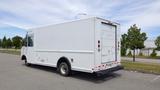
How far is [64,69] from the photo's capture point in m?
10.2

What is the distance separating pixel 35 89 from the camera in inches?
287

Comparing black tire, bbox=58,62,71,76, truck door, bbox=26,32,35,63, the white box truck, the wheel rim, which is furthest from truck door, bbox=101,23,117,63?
truck door, bbox=26,32,35,63

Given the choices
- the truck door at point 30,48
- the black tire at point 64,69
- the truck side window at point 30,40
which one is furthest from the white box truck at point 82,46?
the truck side window at point 30,40

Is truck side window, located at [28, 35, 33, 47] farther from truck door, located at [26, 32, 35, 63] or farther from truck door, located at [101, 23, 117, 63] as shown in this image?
truck door, located at [101, 23, 117, 63]

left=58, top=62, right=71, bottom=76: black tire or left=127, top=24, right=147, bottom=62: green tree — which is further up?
left=127, top=24, right=147, bottom=62: green tree

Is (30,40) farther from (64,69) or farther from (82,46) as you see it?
(82,46)

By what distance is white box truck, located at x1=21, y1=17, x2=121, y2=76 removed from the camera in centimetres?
865

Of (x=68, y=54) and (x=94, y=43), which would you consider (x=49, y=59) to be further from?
(x=94, y=43)

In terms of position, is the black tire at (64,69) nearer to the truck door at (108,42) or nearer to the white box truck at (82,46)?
the white box truck at (82,46)

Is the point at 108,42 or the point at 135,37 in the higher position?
the point at 135,37

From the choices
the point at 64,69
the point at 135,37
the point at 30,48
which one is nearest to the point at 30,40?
the point at 30,48

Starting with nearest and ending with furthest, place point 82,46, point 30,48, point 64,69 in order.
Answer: point 82,46 → point 64,69 → point 30,48

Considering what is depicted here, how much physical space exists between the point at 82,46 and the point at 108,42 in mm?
1381

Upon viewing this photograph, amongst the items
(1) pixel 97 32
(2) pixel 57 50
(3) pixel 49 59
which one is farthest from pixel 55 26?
(1) pixel 97 32
